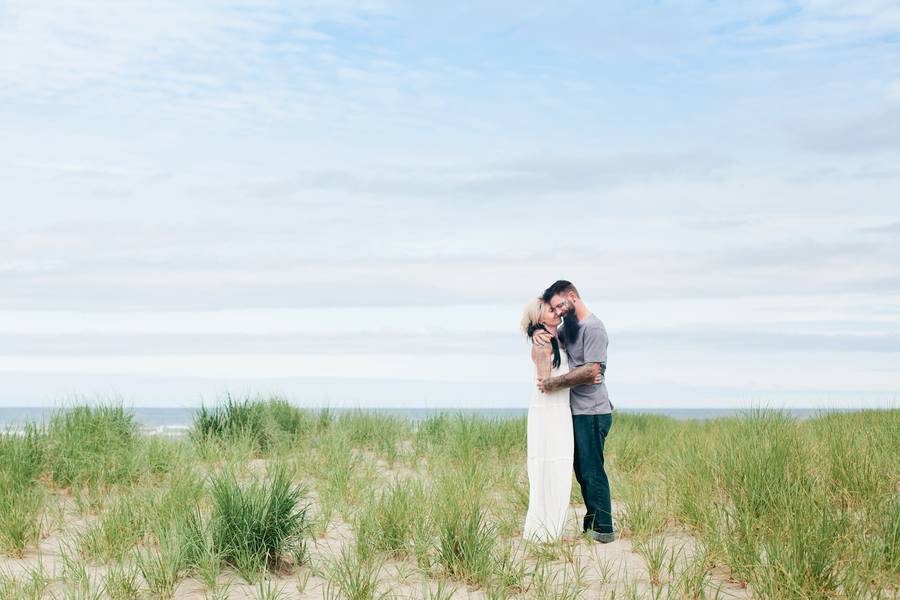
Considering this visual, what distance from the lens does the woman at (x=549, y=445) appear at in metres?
7.64

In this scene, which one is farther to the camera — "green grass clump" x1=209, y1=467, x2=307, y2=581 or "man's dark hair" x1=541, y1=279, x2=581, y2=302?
"man's dark hair" x1=541, y1=279, x2=581, y2=302

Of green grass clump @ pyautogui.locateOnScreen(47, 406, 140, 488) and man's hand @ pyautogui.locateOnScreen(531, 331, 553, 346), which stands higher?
man's hand @ pyautogui.locateOnScreen(531, 331, 553, 346)

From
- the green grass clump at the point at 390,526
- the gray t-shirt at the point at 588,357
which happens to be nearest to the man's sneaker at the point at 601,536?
the gray t-shirt at the point at 588,357

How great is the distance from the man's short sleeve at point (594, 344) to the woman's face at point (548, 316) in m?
0.30

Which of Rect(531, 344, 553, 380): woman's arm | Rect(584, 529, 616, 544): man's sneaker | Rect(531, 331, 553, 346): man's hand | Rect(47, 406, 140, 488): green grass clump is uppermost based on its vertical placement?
Rect(531, 331, 553, 346): man's hand

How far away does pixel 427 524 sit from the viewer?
696 centimetres

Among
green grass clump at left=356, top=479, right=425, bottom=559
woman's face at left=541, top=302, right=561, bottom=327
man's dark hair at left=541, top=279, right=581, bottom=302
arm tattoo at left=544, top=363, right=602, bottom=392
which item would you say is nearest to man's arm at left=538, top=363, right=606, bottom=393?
arm tattoo at left=544, top=363, right=602, bottom=392

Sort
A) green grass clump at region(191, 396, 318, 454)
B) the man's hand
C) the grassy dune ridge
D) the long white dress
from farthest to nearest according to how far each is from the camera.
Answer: green grass clump at region(191, 396, 318, 454) → the long white dress → the man's hand → the grassy dune ridge

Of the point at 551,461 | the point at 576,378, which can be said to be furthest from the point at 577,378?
the point at 551,461

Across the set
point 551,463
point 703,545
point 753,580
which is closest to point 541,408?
point 551,463

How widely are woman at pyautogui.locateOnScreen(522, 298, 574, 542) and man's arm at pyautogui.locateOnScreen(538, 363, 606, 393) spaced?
0.10 meters

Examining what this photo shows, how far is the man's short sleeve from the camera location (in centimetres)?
747

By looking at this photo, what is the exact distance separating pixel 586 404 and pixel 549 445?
51 centimetres

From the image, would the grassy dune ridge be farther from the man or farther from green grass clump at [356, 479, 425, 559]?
the man
